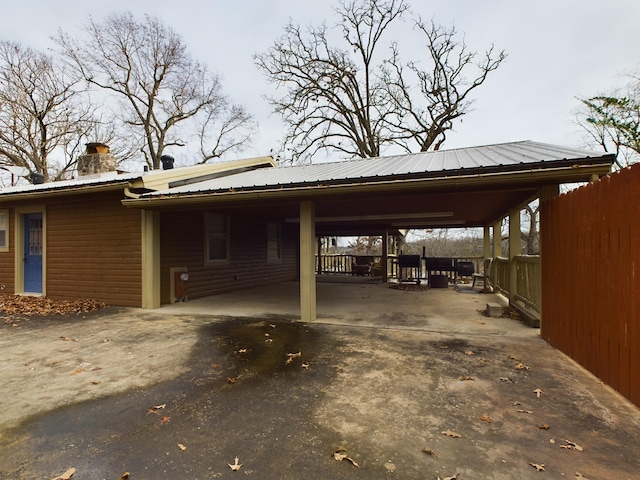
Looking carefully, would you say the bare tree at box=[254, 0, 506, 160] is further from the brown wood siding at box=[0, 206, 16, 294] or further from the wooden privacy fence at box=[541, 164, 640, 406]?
the wooden privacy fence at box=[541, 164, 640, 406]

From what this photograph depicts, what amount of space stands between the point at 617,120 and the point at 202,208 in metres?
16.5

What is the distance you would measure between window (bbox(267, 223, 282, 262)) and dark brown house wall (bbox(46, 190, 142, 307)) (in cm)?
496

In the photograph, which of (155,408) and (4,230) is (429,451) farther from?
(4,230)

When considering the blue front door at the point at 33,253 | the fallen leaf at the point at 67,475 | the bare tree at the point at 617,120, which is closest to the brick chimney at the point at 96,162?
the blue front door at the point at 33,253

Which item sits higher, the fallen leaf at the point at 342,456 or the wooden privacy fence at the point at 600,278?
the wooden privacy fence at the point at 600,278

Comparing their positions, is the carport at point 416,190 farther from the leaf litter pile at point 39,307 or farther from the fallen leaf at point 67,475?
the fallen leaf at point 67,475

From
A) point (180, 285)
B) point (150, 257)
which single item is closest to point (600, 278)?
point (150, 257)

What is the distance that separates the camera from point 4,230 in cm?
826

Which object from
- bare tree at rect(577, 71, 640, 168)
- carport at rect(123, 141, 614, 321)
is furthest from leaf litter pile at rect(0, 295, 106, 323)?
bare tree at rect(577, 71, 640, 168)

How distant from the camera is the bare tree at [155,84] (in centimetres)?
1719

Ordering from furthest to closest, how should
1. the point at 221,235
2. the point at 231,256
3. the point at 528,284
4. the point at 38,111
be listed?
the point at 38,111
the point at 231,256
the point at 221,235
the point at 528,284

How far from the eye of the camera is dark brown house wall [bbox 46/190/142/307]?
6758 mm

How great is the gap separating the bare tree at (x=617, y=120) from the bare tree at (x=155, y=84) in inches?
705

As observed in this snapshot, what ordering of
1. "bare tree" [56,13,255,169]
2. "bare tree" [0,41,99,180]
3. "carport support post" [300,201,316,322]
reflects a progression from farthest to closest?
"bare tree" [56,13,255,169], "bare tree" [0,41,99,180], "carport support post" [300,201,316,322]
